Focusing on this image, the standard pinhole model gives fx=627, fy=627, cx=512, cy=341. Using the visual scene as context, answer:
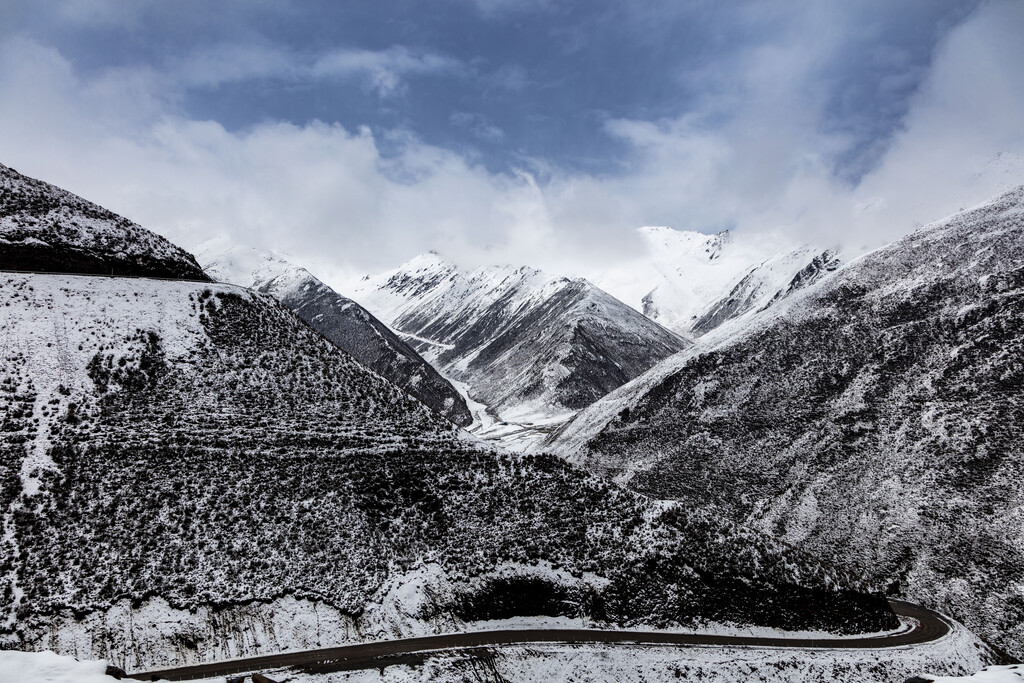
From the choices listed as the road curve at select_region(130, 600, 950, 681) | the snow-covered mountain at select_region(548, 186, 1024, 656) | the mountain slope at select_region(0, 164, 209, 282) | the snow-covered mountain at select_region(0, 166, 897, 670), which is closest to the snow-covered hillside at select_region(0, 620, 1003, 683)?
the road curve at select_region(130, 600, 950, 681)

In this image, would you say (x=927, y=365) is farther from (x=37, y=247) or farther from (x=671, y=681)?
(x=37, y=247)

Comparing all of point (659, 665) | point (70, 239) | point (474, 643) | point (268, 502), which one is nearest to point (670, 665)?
point (659, 665)

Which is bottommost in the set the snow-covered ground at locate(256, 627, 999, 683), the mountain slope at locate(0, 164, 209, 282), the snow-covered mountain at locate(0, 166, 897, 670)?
the snow-covered ground at locate(256, 627, 999, 683)

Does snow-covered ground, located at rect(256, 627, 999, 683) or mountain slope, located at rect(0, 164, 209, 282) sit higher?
mountain slope, located at rect(0, 164, 209, 282)

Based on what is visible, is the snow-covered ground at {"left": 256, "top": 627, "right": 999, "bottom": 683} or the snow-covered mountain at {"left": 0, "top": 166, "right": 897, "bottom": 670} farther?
the snow-covered mountain at {"left": 0, "top": 166, "right": 897, "bottom": 670}

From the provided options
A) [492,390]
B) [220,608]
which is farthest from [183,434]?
[492,390]

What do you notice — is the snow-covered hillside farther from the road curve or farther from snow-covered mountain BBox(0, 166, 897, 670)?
snow-covered mountain BBox(0, 166, 897, 670)

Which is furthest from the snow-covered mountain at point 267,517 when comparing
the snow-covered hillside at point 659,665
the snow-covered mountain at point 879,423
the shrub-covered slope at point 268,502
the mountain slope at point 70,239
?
the snow-covered mountain at point 879,423
